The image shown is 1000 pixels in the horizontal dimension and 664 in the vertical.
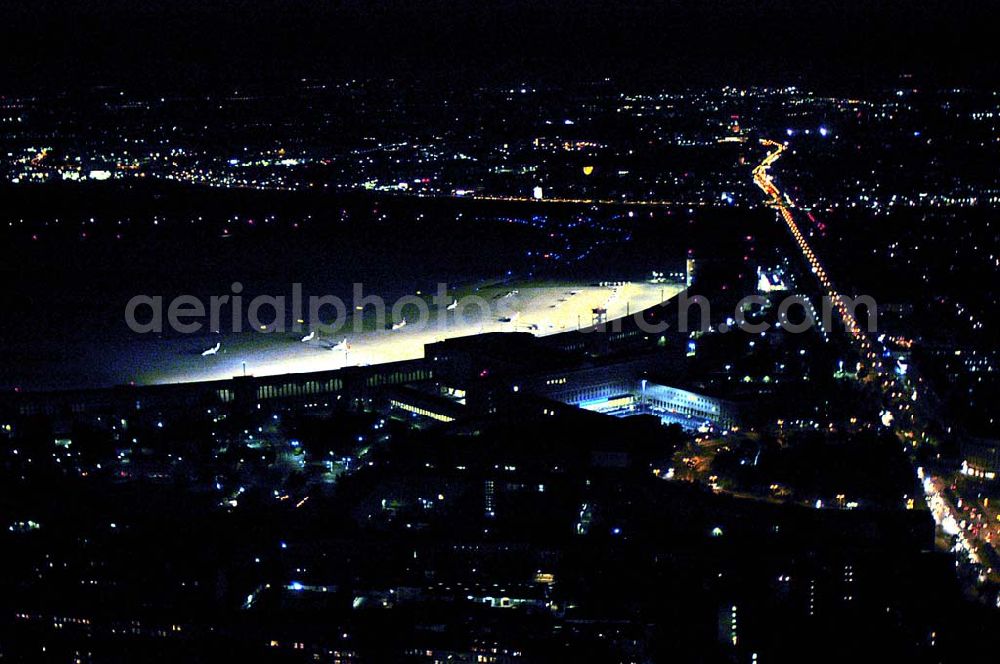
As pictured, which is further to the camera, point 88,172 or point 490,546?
point 88,172

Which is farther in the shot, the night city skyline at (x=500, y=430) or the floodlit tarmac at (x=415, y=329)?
the floodlit tarmac at (x=415, y=329)

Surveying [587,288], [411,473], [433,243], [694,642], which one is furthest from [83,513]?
[433,243]

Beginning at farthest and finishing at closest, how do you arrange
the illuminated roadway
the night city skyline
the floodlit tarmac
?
the floodlit tarmac, the illuminated roadway, the night city skyline

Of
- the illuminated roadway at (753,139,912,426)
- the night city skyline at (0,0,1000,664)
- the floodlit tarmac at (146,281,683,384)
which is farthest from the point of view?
the floodlit tarmac at (146,281,683,384)

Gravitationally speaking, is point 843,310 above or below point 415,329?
above

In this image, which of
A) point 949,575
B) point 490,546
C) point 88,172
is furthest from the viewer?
point 88,172

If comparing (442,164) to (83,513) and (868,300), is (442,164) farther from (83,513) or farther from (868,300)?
(83,513)

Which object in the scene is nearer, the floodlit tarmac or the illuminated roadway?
the illuminated roadway

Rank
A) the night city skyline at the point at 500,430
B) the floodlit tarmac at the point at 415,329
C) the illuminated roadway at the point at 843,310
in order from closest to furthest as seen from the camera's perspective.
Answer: the night city skyline at the point at 500,430
the illuminated roadway at the point at 843,310
the floodlit tarmac at the point at 415,329

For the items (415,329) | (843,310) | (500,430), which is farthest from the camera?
(843,310)

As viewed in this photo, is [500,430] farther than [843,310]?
No

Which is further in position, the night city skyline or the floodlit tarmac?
the floodlit tarmac
